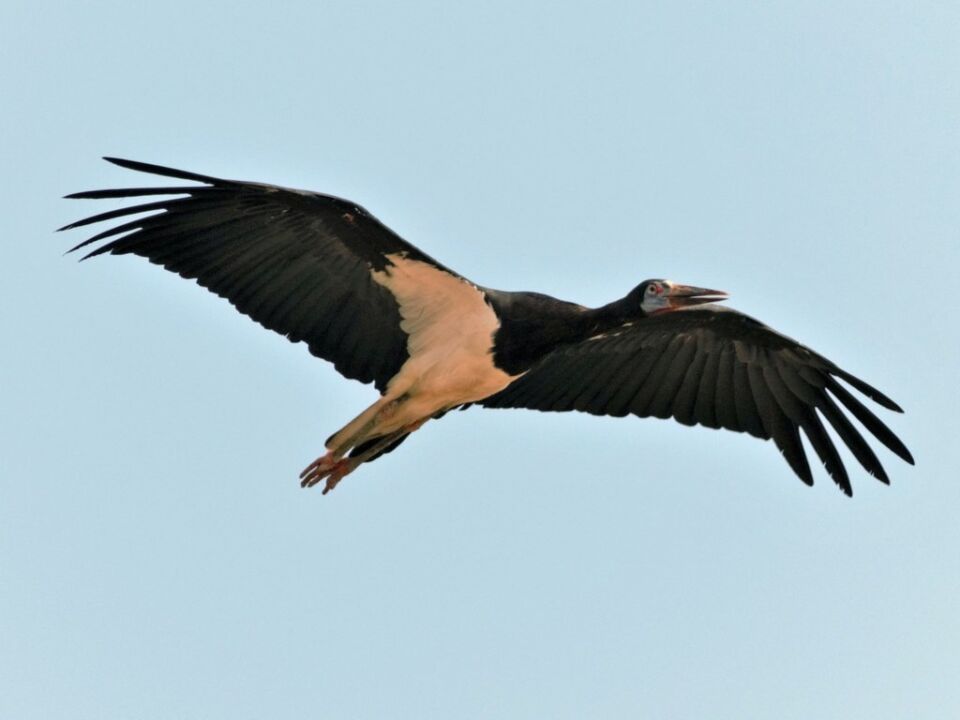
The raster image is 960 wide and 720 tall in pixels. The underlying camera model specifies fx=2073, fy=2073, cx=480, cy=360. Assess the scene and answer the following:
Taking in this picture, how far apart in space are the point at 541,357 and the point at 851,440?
3.62 metres

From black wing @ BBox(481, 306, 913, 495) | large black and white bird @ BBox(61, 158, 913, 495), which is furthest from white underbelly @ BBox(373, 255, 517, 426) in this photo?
black wing @ BBox(481, 306, 913, 495)

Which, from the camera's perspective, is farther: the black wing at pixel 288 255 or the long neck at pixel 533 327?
the long neck at pixel 533 327

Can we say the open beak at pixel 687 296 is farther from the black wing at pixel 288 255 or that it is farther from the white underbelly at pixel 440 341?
the black wing at pixel 288 255

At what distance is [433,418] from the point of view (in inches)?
826

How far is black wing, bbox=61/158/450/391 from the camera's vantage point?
19672 millimetres

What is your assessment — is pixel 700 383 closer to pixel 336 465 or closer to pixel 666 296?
pixel 666 296

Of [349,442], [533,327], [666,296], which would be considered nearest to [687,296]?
[666,296]

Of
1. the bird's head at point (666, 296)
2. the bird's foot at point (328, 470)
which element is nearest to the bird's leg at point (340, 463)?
the bird's foot at point (328, 470)

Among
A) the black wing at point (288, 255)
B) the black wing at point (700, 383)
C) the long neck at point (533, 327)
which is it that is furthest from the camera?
the black wing at point (700, 383)

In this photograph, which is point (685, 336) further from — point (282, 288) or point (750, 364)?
point (282, 288)

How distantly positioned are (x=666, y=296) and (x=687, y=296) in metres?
0.23

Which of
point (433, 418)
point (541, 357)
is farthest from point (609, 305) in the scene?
point (433, 418)

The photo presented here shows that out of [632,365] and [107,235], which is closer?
[107,235]

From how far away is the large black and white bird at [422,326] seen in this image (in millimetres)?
19859
